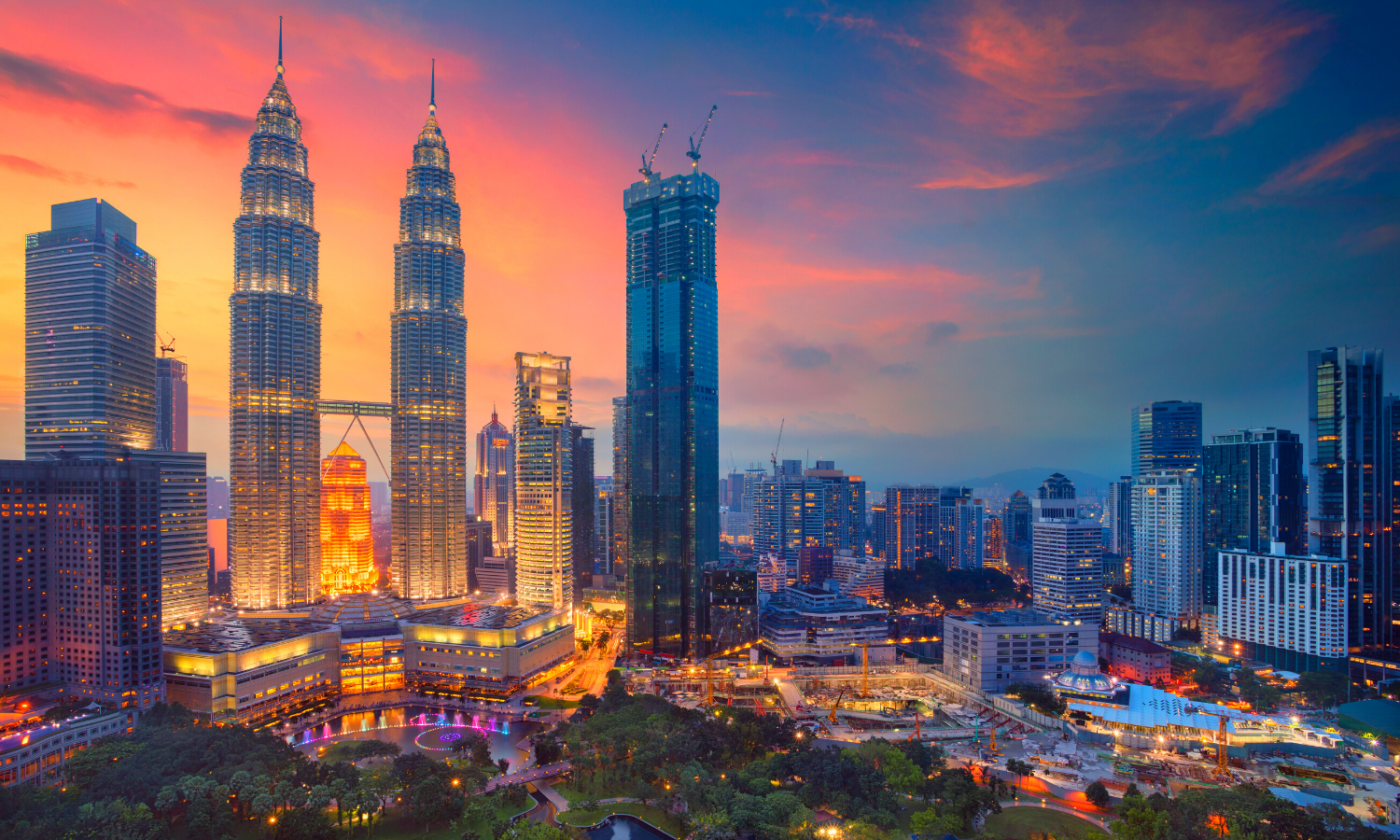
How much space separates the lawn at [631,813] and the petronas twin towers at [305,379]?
5129cm

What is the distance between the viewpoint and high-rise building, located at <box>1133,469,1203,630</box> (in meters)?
73.0

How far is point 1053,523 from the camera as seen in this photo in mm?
74125

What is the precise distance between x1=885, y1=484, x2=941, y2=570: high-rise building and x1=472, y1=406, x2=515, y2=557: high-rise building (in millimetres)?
62429

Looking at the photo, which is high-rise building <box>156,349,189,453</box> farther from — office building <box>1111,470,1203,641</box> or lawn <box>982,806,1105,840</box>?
office building <box>1111,470,1203,641</box>

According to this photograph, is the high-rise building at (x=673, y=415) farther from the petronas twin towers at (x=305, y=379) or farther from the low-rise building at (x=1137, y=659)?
the low-rise building at (x=1137, y=659)

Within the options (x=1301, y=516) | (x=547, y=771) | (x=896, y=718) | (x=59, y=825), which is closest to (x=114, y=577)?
(x=59, y=825)

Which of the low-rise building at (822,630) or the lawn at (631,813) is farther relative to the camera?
the low-rise building at (822,630)

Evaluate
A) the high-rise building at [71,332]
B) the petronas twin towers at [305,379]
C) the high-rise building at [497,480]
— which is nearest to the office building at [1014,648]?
the petronas twin towers at [305,379]

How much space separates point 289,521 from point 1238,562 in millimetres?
87176

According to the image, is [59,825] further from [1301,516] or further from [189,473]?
[1301,516]

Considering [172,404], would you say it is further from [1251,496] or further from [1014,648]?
[1251,496]

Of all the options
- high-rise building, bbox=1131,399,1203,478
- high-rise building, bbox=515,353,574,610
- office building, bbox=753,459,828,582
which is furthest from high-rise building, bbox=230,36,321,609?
high-rise building, bbox=1131,399,1203,478

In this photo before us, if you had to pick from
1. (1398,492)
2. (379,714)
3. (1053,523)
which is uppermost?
(1398,492)

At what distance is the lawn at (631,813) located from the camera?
31.2 m
